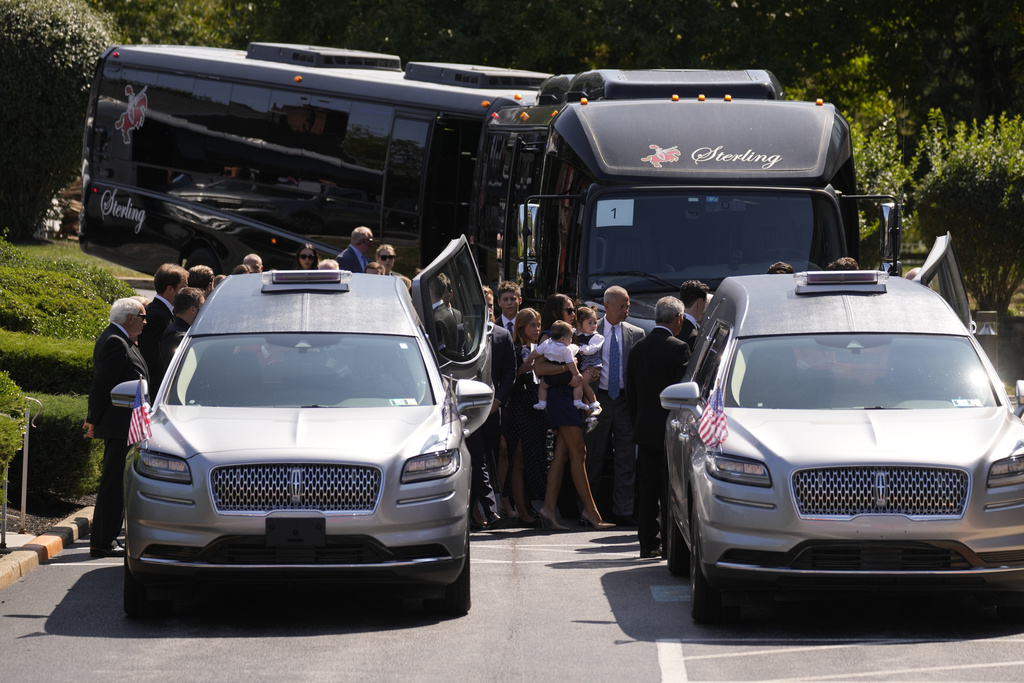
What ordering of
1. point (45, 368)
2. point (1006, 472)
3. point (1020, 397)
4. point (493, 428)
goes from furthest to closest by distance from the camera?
point (45, 368) < point (493, 428) < point (1020, 397) < point (1006, 472)

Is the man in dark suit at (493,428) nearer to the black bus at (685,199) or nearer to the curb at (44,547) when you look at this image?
the black bus at (685,199)

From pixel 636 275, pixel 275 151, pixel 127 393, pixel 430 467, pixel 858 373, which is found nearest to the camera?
pixel 430 467

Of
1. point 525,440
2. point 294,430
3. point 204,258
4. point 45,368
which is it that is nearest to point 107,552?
point 294,430

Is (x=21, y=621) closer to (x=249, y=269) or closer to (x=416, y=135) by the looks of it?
(x=249, y=269)

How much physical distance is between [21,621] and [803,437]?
4457 millimetres

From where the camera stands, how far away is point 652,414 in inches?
418

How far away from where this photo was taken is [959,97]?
138 ft

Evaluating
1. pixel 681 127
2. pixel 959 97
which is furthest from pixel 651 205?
pixel 959 97

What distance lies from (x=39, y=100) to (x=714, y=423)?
90.5 ft

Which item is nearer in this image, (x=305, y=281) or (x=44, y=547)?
(x=305, y=281)

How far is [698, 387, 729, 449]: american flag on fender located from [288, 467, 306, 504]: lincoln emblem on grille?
7.31 feet

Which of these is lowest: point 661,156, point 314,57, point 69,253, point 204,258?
point 69,253

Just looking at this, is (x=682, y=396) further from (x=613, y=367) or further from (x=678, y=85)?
(x=678, y=85)

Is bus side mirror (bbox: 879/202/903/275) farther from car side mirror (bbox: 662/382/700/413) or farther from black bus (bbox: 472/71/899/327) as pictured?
car side mirror (bbox: 662/382/700/413)
